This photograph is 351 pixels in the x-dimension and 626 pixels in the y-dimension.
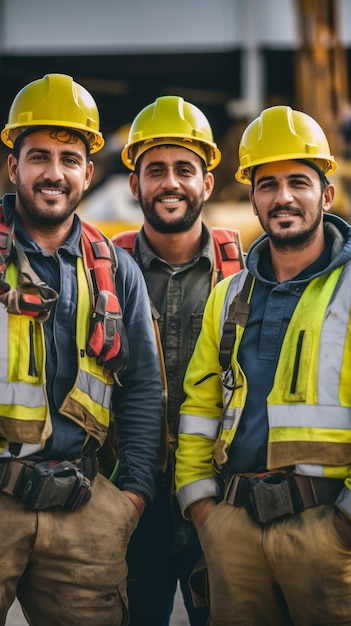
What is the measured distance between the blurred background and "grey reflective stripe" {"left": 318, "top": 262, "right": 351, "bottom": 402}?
50.5 feet

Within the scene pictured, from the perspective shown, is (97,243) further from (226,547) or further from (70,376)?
(226,547)

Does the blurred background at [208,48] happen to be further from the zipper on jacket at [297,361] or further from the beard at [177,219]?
the zipper on jacket at [297,361]

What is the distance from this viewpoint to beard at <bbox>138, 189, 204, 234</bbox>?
15.3 ft

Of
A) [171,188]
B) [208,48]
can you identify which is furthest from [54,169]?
[208,48]

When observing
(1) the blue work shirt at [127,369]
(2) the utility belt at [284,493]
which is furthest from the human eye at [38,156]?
(2) the utility belt at [284,493]

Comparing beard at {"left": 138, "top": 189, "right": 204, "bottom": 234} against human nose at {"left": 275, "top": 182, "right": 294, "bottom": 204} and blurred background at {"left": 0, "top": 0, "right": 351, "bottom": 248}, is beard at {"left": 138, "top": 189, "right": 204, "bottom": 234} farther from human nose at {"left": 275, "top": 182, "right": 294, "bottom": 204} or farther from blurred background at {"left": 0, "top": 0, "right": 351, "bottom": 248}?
blurred background at {"left": 0, "top": 0, "right": 351, "bottom": 248}

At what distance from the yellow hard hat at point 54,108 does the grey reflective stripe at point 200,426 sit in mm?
1281

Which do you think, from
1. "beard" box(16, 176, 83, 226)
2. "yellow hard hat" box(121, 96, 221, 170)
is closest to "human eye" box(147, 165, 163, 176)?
"yellow hard hat" box(121, 96, 221, 170)

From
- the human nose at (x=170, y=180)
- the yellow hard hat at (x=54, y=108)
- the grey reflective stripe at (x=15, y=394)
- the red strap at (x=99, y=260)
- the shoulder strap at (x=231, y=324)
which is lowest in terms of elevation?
the grey reflective stripe at (x=15, y=394)

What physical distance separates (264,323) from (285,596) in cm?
104

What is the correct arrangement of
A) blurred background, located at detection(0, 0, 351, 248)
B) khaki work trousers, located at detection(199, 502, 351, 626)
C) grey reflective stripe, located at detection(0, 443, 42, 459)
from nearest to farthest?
khaki work trousers, located at detection(199, 502, 351, 626) → grey reflective stripe, located at detection(0, 443, 42, 459) → blurred background, located at detection(0, 0, 351, 248)

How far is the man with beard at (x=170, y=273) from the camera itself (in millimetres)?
4336

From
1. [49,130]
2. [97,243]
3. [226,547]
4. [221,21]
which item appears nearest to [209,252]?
[97,243]

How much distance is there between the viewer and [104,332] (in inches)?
148
